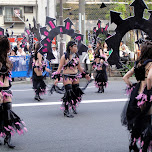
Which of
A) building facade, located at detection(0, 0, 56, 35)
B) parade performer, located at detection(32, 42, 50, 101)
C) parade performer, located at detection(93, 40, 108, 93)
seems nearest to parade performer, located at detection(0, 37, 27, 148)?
parade performer, located at detection(32, 42, 50, 101)

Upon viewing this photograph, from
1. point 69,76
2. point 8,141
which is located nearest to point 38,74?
point 69,76

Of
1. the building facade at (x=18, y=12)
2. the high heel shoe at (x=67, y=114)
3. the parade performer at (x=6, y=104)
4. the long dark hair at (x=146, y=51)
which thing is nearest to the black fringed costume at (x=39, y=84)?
the high heel shoe at (x=67, y=114)

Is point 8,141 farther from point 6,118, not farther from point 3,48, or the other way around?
point 3,48

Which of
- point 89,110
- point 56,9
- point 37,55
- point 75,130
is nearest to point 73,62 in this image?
point 89,110

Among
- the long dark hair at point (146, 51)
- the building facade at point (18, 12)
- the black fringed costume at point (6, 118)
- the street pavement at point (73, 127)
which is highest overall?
the building facade at point (18, 12)

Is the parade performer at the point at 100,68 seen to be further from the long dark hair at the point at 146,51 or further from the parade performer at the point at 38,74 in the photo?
the long dark hair at the point at 146,51

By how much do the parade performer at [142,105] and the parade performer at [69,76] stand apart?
377 cm

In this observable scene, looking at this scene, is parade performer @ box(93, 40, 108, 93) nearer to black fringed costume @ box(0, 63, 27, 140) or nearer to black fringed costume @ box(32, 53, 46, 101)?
black fringed costume @ box(32, 53, 46, 101)

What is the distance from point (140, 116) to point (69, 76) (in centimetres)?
416

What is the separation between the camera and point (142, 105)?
5766mm

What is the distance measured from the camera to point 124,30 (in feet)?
20.7

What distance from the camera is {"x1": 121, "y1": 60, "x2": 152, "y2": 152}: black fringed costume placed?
560 centimetres

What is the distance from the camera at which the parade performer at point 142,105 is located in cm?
561

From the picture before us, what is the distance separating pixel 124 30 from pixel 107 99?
6.36 m
